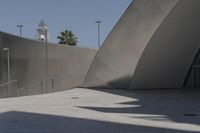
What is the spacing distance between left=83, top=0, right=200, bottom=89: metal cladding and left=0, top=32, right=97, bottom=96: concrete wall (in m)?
2.83

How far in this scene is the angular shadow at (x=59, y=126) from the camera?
34.7 ft

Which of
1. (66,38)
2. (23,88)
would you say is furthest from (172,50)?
(66,38)

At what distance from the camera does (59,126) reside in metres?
11.4

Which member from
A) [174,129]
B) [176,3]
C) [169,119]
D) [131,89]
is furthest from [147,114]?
[131,89]

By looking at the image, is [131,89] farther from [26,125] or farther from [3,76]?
[26,125]

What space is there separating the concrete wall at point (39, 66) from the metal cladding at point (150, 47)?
9.29 ft

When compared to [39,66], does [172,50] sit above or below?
above

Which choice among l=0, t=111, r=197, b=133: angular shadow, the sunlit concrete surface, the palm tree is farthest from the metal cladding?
the palm tree

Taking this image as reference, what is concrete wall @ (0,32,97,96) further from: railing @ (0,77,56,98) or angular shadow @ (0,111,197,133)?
angular shadow @ (0,111,197,133)

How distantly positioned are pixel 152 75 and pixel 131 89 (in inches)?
60.6

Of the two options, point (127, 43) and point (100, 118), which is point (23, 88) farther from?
point (100, 118)

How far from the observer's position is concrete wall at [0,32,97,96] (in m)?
26.0

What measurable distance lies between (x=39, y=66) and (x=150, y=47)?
25.3 feet

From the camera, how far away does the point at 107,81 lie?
87.2 feet
